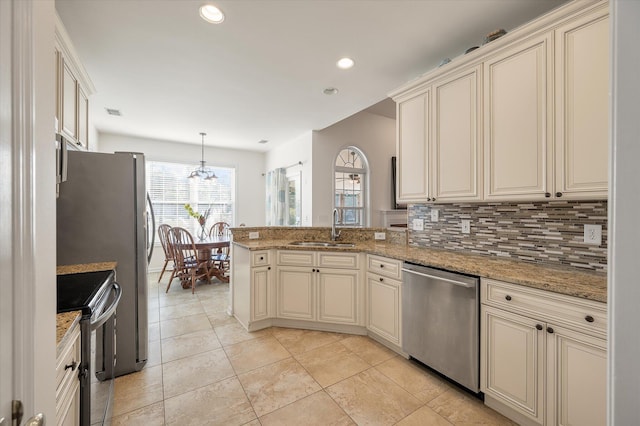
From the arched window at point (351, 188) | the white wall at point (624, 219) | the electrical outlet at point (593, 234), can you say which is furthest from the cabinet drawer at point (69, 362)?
the arched window at point (351, 188)

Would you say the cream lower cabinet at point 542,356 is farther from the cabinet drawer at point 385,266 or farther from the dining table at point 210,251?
the dining table at point 210,251

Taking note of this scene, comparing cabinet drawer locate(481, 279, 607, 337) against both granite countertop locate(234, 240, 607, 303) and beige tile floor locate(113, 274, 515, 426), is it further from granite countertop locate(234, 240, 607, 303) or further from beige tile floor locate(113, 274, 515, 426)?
beige tile floor locate(113, 274, 515, 426)

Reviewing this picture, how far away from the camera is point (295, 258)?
2.79 metres

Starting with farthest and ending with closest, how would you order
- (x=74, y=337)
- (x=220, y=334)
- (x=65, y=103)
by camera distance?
(x=220, y=334)
(x=65, y=103)
(x=74, y=337)

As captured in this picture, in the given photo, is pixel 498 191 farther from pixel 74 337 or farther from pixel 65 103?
Result: pixel 65 103

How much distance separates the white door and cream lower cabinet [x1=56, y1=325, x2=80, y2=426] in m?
0.33

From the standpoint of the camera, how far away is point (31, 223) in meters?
0.53

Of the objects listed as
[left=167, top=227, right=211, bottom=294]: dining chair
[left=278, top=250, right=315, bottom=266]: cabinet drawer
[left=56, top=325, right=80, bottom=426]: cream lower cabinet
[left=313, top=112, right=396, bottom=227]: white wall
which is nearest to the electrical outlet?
[left=278, top=250, right=315, bottom=266]: cabinet drawer

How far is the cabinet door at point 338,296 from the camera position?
2.64 meters

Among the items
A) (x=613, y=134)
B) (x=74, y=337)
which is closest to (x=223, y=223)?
(x=74, y=337)

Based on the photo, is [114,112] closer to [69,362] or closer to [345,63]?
[345,63]

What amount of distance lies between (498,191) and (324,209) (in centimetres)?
303

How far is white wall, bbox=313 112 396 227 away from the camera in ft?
15.2

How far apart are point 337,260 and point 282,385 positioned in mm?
1165
